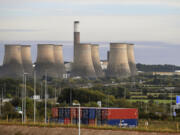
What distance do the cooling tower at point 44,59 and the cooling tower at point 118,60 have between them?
1055cm

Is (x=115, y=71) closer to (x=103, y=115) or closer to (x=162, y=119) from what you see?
(x=162, y=119)

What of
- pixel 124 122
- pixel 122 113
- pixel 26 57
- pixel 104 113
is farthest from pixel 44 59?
pixel 104 113

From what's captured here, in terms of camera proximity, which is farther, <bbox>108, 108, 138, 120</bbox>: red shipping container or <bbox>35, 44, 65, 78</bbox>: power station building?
<bbox>35, 44, 65, 78</bbox>: power station building

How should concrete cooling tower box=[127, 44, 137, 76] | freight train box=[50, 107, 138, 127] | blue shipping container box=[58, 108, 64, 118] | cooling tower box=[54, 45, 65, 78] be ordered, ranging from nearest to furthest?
freight train box=[50, 107, 138, 127] → blue shipping container box=[58, 108, 64, 118] → cooling tower box=[54, 45, 65, 78] → concrete cooling tower box=[127, 44, 137, 76]

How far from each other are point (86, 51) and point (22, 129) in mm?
75070

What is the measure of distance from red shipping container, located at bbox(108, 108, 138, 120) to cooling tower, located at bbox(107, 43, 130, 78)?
70.5 m

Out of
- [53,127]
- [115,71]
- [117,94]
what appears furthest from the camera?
[115,71]

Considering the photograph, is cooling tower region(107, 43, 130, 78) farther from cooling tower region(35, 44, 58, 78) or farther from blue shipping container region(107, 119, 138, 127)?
blue shipping container region(107, 119, 138, 127)

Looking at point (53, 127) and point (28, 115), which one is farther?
point (28, 115)

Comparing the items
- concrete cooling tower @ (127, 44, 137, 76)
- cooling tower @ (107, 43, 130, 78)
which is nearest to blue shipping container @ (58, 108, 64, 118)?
cooling tower @ (107, 43, 130, 78)

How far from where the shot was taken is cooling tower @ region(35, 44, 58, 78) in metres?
102

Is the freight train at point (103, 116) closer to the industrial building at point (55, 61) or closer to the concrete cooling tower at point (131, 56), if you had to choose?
Result: the industrial building at point (55, 61)

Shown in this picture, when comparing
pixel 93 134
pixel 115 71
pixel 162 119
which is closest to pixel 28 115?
pixel 162 119

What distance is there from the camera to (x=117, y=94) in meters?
78.8
